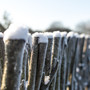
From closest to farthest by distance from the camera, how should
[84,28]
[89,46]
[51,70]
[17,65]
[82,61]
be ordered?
[17,65], [51,70], [82,61], [89,46], [84,28]

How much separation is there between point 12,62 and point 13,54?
0.04 m

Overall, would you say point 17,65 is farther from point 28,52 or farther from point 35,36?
point 28,52

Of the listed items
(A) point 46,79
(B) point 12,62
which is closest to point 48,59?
(A) point 46,79

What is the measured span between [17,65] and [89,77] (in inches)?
215

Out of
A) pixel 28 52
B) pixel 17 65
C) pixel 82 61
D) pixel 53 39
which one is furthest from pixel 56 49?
pixel 82 61

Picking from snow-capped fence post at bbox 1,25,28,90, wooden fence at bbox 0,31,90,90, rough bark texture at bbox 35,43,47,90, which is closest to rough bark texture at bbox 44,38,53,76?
wooden fence at bbox 0,31,90,90

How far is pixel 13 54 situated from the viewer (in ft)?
3.01

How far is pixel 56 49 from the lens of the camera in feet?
6.06

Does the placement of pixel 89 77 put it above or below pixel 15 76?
below

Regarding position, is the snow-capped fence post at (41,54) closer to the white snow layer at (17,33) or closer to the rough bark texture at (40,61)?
the rough bark texture at (40,61)

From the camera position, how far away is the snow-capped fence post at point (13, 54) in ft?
2.99

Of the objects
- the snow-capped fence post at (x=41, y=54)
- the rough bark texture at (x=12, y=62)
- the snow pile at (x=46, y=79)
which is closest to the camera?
the rough bark texture at (x=12, y=62)

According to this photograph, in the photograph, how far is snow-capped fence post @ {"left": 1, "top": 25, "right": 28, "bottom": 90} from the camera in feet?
2.99

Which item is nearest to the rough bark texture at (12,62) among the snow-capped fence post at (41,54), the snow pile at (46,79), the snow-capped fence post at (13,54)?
the snow-capped fence post at (13,54)
